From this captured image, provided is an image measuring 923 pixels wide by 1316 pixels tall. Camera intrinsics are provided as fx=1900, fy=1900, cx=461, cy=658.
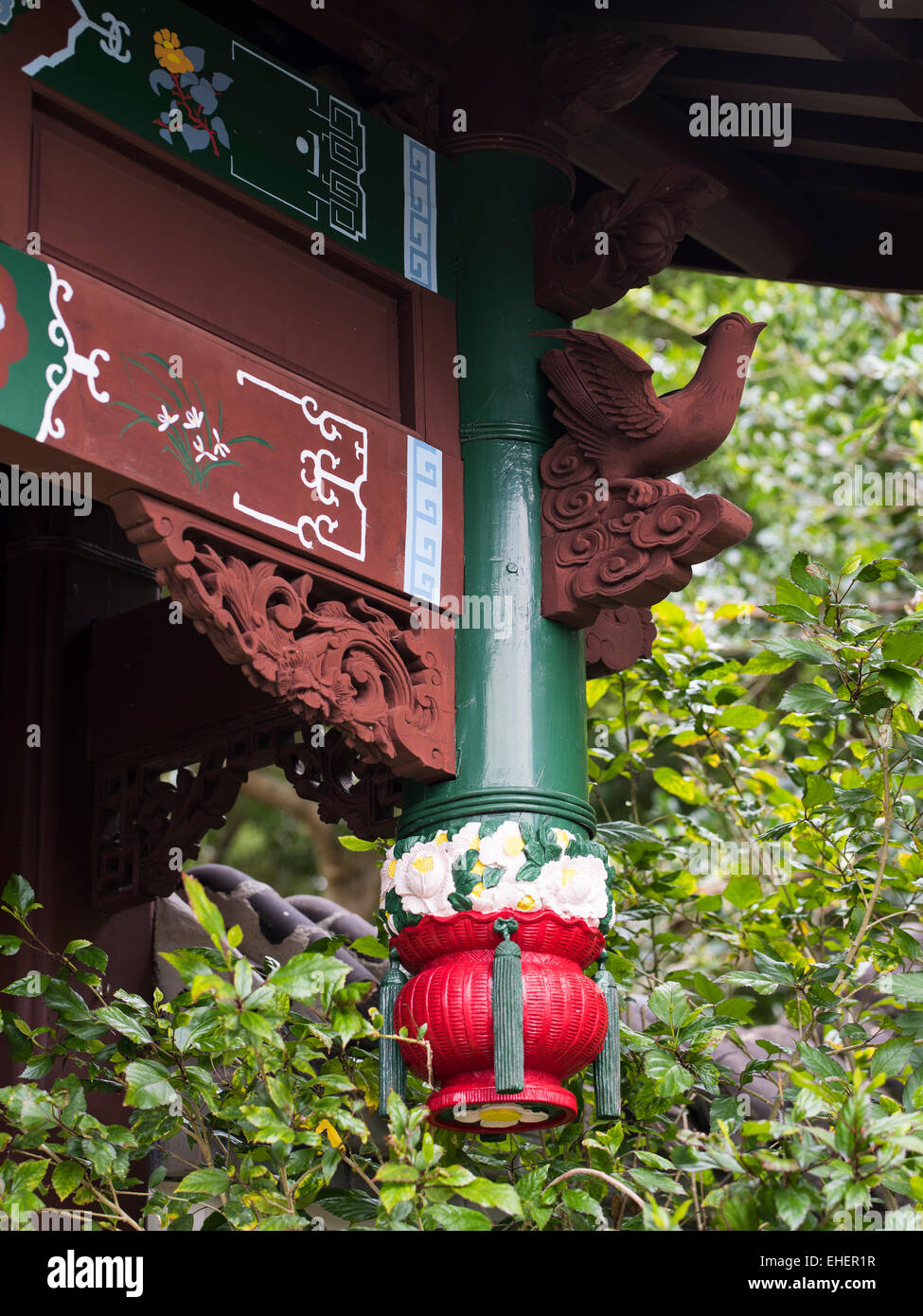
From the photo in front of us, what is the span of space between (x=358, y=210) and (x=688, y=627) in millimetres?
2089

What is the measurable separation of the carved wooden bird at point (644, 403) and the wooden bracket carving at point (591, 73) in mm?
561

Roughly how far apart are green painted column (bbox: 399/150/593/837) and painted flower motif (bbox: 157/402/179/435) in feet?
2.47

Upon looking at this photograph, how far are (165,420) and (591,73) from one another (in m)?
1.40

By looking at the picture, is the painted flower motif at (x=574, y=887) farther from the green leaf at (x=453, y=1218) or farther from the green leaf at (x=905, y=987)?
the green leaf at (x=453, y=1218)

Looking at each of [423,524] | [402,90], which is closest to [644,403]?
[423,524]

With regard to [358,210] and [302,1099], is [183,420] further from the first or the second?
[302,1099]

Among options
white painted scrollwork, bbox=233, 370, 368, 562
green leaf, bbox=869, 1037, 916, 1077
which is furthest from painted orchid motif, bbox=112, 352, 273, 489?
green leaf, bbox=869, 1037, 916, 1077

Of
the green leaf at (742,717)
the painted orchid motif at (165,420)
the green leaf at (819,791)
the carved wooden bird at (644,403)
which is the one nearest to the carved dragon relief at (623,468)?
the carved wooden bird at (644,403)

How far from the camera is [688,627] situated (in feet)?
Result: 18.1

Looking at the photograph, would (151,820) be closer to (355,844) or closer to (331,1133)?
(355,844)

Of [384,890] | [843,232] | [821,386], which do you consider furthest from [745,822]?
→ [821,386]

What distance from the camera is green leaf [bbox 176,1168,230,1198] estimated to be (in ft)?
10.2

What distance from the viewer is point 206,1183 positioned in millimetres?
3109

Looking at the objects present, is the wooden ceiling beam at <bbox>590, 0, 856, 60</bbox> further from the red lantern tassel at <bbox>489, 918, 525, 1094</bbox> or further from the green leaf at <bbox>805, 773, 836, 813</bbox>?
the red lantern tassel at <bbox>489, 918, 525, 1094</bbox>
